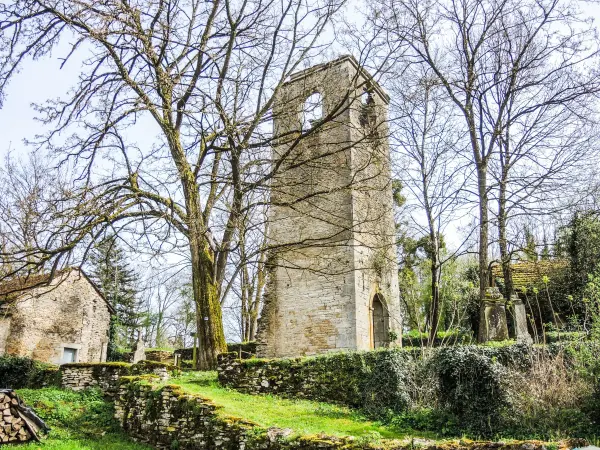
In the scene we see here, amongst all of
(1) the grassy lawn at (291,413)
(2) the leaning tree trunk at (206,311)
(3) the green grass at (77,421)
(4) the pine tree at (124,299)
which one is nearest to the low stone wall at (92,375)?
(3) the green grass at (77,421)

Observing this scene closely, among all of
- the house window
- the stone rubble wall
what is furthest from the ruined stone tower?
the house window

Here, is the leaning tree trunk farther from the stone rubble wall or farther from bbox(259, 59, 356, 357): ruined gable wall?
bbox(259, 59, 356, 357): ruined gable wall

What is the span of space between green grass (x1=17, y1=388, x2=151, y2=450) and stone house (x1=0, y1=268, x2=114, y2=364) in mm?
9814

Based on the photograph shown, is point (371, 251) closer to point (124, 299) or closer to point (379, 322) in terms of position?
point (379, 322)

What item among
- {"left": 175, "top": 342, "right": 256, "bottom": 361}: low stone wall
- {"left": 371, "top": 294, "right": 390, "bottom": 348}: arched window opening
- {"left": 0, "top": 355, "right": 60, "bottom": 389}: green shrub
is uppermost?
{"left": 371, "top": 294, "right": 390, "bottom": 348}: arched window opening

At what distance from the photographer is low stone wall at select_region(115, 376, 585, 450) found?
255 inches

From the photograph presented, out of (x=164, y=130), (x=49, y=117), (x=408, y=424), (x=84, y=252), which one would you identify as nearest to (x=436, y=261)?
(x=408, y=424)

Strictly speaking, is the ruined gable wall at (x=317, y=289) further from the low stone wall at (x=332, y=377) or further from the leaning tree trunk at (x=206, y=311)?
the low stone wall at (x=332, y=377)

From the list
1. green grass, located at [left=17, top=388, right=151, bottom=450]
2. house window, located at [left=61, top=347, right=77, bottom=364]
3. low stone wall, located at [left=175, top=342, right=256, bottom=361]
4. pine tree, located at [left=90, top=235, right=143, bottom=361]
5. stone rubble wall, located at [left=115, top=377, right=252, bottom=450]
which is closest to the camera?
stone rubble wall, located at [left=115, top=377, right=252, bottom=450]

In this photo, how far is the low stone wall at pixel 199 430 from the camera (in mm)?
6473

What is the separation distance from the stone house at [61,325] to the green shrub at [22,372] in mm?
3071

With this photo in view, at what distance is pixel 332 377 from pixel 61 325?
18.8 meters

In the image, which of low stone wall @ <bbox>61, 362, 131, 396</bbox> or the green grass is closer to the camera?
the green grass

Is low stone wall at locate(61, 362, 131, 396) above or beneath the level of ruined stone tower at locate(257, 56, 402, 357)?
beneath
